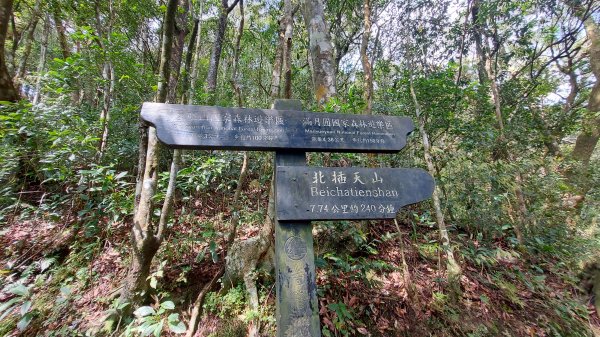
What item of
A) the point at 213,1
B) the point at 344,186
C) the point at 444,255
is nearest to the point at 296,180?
the point at 344,186

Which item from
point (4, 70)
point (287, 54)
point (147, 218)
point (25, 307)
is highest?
point (4, 70)

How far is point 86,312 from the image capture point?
2.98 metres

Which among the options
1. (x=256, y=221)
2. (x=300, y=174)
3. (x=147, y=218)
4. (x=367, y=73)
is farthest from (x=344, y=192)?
(x=367, y=73)

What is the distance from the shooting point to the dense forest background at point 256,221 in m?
3.04

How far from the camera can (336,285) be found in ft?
11.2

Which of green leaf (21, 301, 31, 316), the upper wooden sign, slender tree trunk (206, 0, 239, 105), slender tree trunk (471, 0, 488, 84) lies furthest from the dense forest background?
slender tree trunk (206, 0, 239, 105)

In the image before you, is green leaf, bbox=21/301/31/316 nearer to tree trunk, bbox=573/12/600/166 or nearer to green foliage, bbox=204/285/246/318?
green foliage, bbox=204/285/246/318

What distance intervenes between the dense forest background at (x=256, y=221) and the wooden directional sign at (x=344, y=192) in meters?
1.26

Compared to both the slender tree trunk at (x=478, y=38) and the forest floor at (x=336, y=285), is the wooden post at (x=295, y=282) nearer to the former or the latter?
the forest floor at (x=336, y=285)

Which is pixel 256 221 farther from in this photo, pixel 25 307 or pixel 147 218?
pixel 25 307

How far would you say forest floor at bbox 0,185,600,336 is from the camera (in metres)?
3.05

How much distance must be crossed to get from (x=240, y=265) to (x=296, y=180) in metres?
1.97

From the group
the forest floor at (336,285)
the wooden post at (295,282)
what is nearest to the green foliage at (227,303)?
the forest floor at (336,285)

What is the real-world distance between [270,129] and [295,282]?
1209mm
